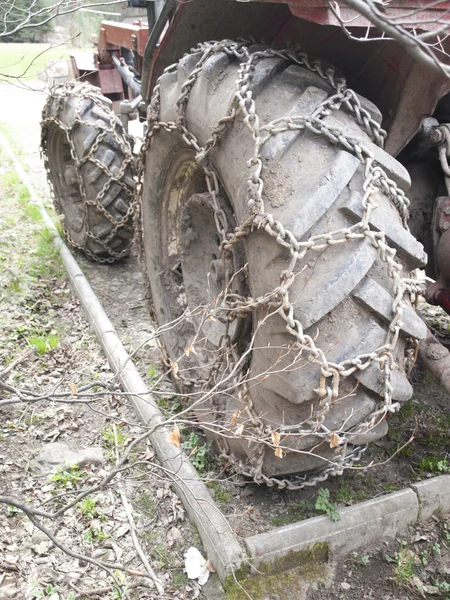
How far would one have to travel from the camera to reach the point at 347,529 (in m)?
2.12

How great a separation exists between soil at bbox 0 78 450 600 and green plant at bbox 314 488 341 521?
0.19ft

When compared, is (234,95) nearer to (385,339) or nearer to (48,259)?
(385,339)

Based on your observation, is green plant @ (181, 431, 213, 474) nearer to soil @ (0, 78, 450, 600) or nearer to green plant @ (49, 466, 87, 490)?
soil @ (0, 78, 450, 600)

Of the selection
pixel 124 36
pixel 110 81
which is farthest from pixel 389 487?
pixel 110 81

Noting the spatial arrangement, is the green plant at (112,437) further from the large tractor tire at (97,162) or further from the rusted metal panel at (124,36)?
the rusted metal panel at (124,36)

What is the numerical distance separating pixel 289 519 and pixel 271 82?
Result: 154 cm

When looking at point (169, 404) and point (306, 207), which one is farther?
point (169, 404)

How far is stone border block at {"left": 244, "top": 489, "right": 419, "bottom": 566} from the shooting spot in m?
2.04

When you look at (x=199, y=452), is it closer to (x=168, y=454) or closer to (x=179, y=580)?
(x=168, y=454)

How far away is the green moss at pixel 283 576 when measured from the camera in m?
1.98

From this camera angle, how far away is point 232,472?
7.68 feet

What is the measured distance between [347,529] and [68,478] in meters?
1.16

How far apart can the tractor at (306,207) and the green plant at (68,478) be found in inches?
22.3

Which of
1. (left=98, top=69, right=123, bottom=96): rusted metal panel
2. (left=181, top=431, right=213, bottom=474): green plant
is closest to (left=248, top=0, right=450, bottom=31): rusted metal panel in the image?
(left=181, top=431, right=213, bottom=474): green plant
